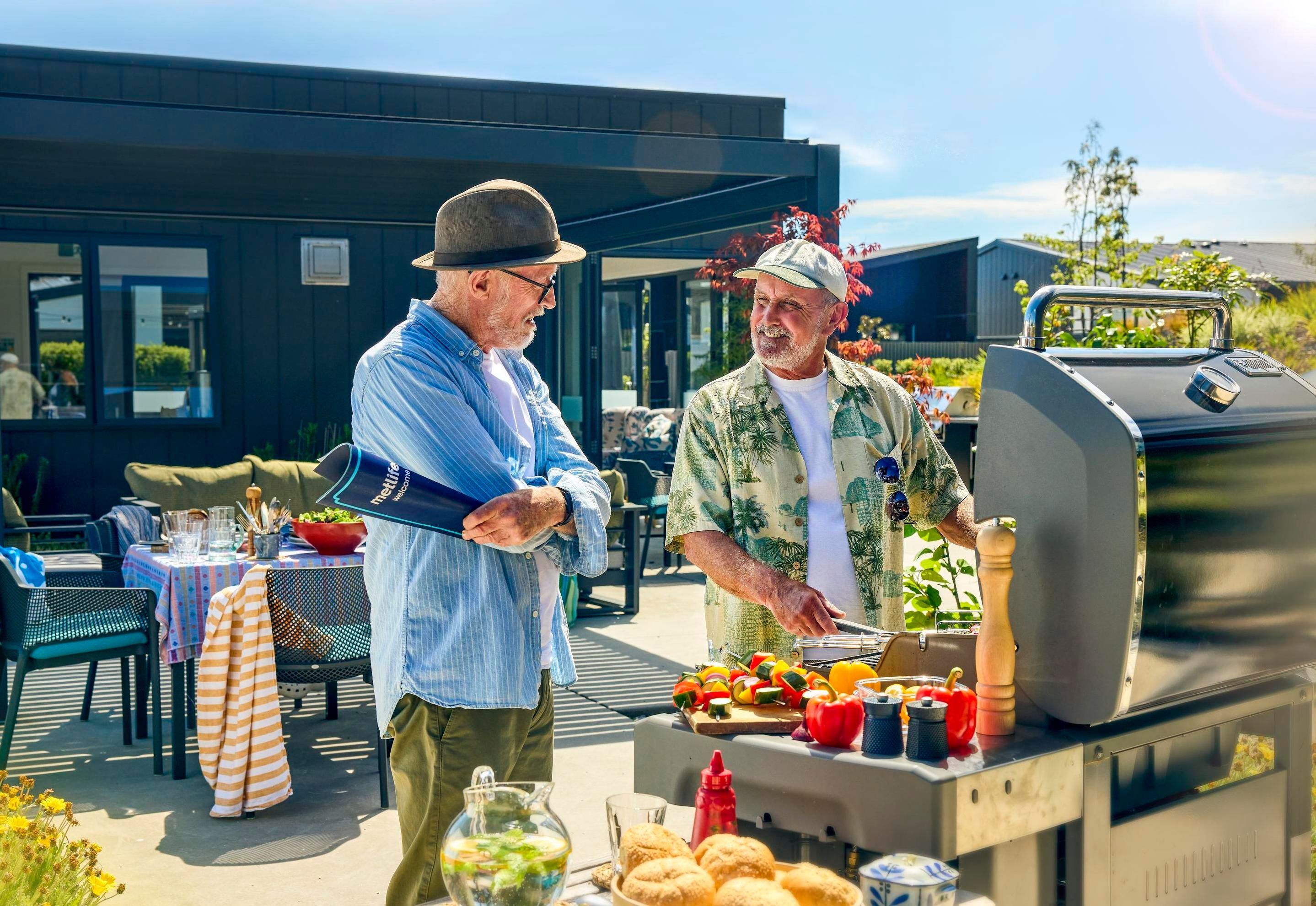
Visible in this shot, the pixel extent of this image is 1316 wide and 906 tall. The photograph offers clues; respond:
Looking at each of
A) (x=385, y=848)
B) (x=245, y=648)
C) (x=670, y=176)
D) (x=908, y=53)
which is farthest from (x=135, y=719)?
(x=908, y=53)

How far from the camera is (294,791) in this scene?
4.71 m

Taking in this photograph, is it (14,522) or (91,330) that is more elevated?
(91,330)

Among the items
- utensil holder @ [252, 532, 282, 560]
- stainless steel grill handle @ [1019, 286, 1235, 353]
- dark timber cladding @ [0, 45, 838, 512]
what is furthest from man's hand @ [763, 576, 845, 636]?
dark timber cladding @ [0, 45, 838, 512]

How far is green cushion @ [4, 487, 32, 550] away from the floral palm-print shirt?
6.49 metres

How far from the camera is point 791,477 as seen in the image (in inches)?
110

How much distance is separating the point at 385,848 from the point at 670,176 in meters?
4.85

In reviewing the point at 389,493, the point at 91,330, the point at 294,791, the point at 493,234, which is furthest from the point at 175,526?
the point at 91,330

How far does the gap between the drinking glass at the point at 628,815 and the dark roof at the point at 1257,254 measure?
30995 mm

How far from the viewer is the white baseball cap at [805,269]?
109 inches

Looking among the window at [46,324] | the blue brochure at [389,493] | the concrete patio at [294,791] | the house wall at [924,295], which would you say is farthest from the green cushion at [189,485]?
the house wall at [924,295]

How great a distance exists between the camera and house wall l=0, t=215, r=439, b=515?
1109 centimetres

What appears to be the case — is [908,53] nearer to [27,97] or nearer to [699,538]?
[27,97]

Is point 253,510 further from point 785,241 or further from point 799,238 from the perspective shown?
point 799,238

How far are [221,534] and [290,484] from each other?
4.42 m
